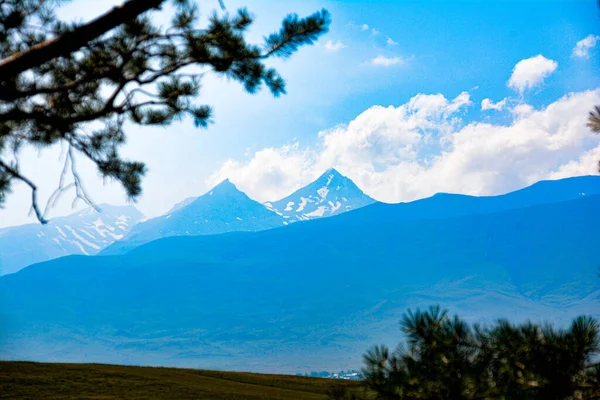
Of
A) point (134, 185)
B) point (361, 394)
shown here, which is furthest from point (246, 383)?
point (361, 394)

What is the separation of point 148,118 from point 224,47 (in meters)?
1.42

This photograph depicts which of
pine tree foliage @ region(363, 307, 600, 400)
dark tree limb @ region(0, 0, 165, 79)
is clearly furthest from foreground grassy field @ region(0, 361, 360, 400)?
dark tree limb @ region(0, 0, 165, 79)

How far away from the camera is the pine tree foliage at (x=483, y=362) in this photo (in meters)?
3.17

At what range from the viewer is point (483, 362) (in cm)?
→ 334

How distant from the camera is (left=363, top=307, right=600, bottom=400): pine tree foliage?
3.17 metres

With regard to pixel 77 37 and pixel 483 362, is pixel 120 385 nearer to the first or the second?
pixel 77 37

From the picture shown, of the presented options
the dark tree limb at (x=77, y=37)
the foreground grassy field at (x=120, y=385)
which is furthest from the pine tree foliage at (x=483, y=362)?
A: the foreground grassy field at (x=120, y=385)

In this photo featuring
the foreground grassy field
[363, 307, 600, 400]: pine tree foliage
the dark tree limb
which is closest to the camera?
[363, 307, 600, 400]: pine tree foliage

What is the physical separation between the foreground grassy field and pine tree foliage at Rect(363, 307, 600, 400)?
16744mm

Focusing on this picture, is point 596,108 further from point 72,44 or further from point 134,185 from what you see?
point 134,185

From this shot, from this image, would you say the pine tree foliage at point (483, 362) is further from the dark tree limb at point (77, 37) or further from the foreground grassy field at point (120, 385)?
the foreground grassy field at point (120, 385)

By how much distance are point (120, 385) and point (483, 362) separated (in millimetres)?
24021

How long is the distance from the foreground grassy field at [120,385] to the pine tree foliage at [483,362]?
1674 centimetres

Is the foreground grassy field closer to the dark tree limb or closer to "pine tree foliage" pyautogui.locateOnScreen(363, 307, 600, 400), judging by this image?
"pine tree foliage" pyautogui.locateOnScreen(363, 307, 600, 400)
